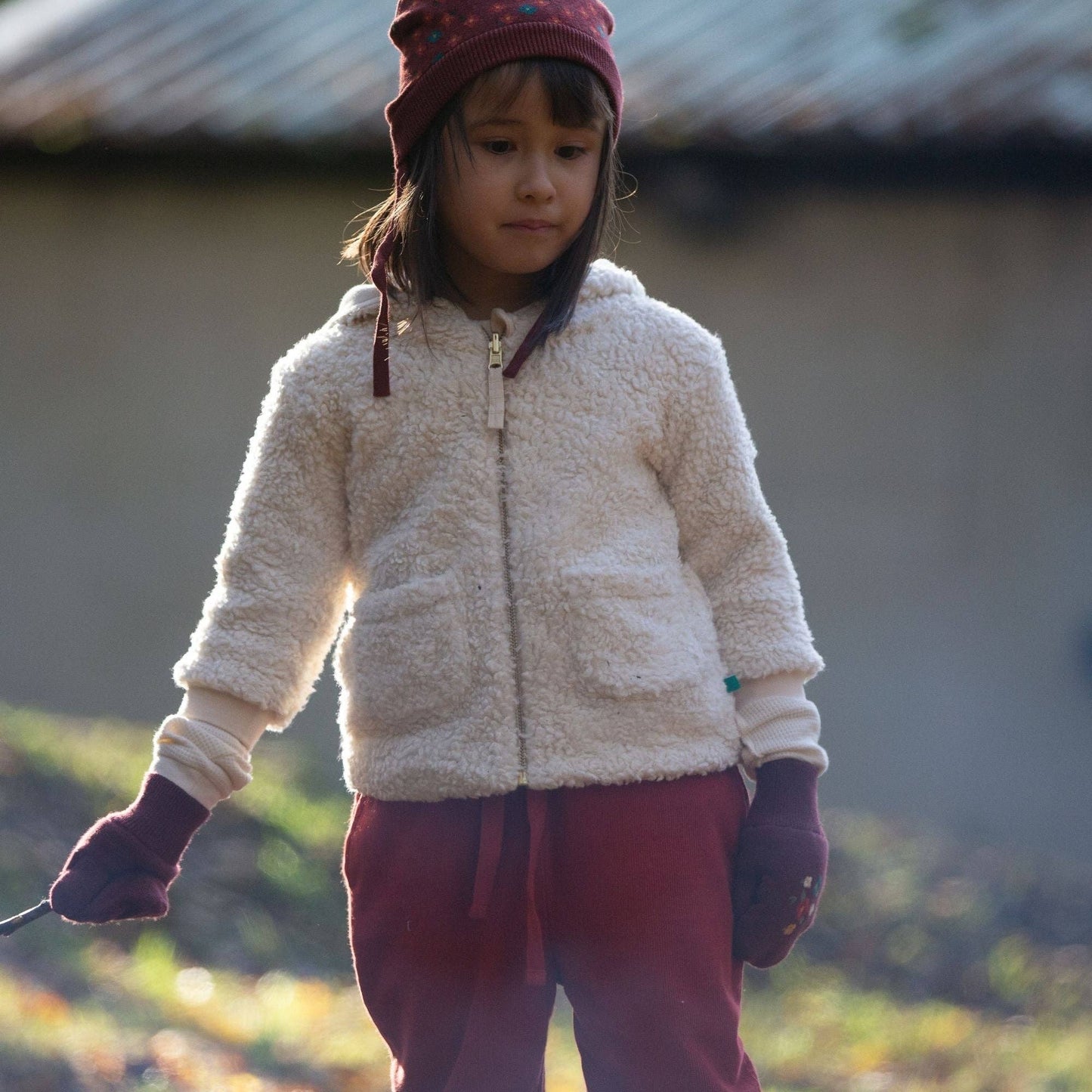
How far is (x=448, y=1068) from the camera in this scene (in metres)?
1.74

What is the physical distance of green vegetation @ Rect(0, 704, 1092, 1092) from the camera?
10.5 ft

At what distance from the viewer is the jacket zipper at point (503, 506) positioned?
172 centimetres

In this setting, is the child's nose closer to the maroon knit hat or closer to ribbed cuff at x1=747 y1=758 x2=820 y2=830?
the maroon knit hat

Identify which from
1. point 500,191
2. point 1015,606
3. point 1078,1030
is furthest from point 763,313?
point 500,191

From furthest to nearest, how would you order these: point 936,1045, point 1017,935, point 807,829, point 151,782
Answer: point 1017,935
point 936,1045
point 151,782
point 807,829

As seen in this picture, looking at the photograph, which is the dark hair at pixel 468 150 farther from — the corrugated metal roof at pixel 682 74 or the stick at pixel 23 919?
the corrugated metal roof at pixel 682 74

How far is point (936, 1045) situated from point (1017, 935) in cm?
94

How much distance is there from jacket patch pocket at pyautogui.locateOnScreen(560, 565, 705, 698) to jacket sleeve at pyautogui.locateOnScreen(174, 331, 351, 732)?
342mm

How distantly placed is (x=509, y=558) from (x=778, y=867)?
0.47 m

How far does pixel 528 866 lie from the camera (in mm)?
1712

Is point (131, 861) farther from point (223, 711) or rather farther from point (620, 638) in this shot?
point (620, 638)

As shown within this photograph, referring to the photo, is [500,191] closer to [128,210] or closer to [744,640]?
[744,640]

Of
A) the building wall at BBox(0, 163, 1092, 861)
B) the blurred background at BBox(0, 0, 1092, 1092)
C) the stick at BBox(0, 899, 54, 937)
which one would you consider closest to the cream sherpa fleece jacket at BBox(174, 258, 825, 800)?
the stick at BBox(0, 899, 54, 937)

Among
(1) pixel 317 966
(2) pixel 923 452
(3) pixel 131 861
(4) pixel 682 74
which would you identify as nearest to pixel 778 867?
(3) pixel 131 861
